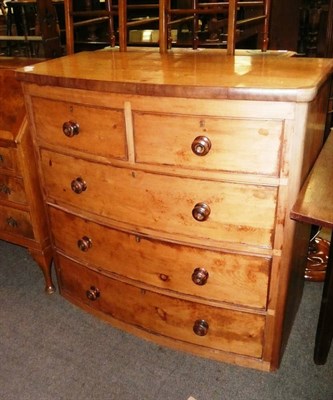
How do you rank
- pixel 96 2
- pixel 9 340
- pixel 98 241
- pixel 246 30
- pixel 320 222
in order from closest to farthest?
pixel 320 222 → pixel 98 241 → pixel 9 340 → pixel 246 30 → pixel 96 2

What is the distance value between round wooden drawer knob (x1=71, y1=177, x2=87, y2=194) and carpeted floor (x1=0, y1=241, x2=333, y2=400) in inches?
26.5

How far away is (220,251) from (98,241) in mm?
524

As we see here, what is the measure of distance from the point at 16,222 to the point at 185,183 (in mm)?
1006

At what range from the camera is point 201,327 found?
1.55m

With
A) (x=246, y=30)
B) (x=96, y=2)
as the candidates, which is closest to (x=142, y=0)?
(x=96, y=2)

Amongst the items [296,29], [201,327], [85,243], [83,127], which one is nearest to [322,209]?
[201,327]

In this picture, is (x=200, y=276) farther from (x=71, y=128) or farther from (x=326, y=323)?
(x=71, y=128)

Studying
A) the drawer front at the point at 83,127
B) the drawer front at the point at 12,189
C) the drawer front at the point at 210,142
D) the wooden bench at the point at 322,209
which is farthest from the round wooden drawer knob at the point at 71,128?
the wooden bench at the point at 322,209

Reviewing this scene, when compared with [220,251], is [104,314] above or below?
below

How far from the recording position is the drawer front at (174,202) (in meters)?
1.30

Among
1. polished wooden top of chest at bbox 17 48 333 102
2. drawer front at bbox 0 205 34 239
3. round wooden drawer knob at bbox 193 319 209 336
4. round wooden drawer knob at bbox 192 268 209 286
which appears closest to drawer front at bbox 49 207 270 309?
round wooden drawer knob at bbox 192 268 209 286

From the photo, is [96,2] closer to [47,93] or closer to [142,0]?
[142,0]

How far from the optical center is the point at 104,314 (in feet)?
6.07

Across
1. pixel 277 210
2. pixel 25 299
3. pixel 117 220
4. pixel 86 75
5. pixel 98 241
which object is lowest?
pixel 25 299
